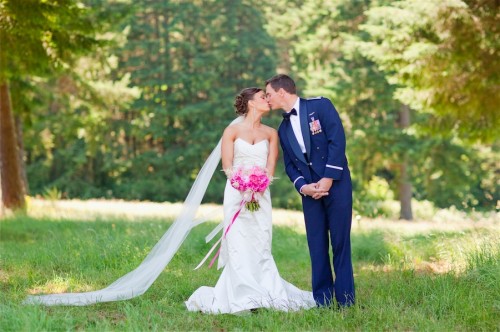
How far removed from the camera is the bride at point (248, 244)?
6762 millimetres

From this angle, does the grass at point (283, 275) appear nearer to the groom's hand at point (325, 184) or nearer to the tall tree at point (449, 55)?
the groom's hand at point (325, 184)

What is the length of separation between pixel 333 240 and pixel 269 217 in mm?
835

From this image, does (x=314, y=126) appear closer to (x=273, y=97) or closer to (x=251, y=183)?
(x=273, y=97)

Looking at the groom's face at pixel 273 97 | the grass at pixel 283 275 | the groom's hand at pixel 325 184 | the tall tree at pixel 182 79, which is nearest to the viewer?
the grass at pixel 283 275

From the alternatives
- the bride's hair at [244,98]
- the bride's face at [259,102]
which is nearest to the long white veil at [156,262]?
the bride's hair at [244,98]

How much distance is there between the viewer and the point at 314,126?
6.68m

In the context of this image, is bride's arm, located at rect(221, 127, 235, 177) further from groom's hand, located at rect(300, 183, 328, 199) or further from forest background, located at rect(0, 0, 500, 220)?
forest background, located at rect(0, 0, 500, 220)

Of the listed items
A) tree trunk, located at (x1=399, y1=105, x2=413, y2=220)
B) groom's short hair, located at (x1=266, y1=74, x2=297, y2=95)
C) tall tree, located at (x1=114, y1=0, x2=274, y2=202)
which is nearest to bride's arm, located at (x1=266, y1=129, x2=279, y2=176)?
groom's short hair, located at (x1=266, y1=74, x2=297, y2=95)

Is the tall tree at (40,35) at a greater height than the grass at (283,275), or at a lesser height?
greater

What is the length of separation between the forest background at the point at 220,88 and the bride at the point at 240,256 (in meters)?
6.16

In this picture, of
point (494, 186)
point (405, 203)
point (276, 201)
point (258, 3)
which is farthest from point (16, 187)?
point (494, 186)

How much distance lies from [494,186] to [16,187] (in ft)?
98.9

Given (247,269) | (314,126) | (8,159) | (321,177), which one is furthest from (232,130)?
(8,159)

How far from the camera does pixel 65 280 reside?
785 centimetres
